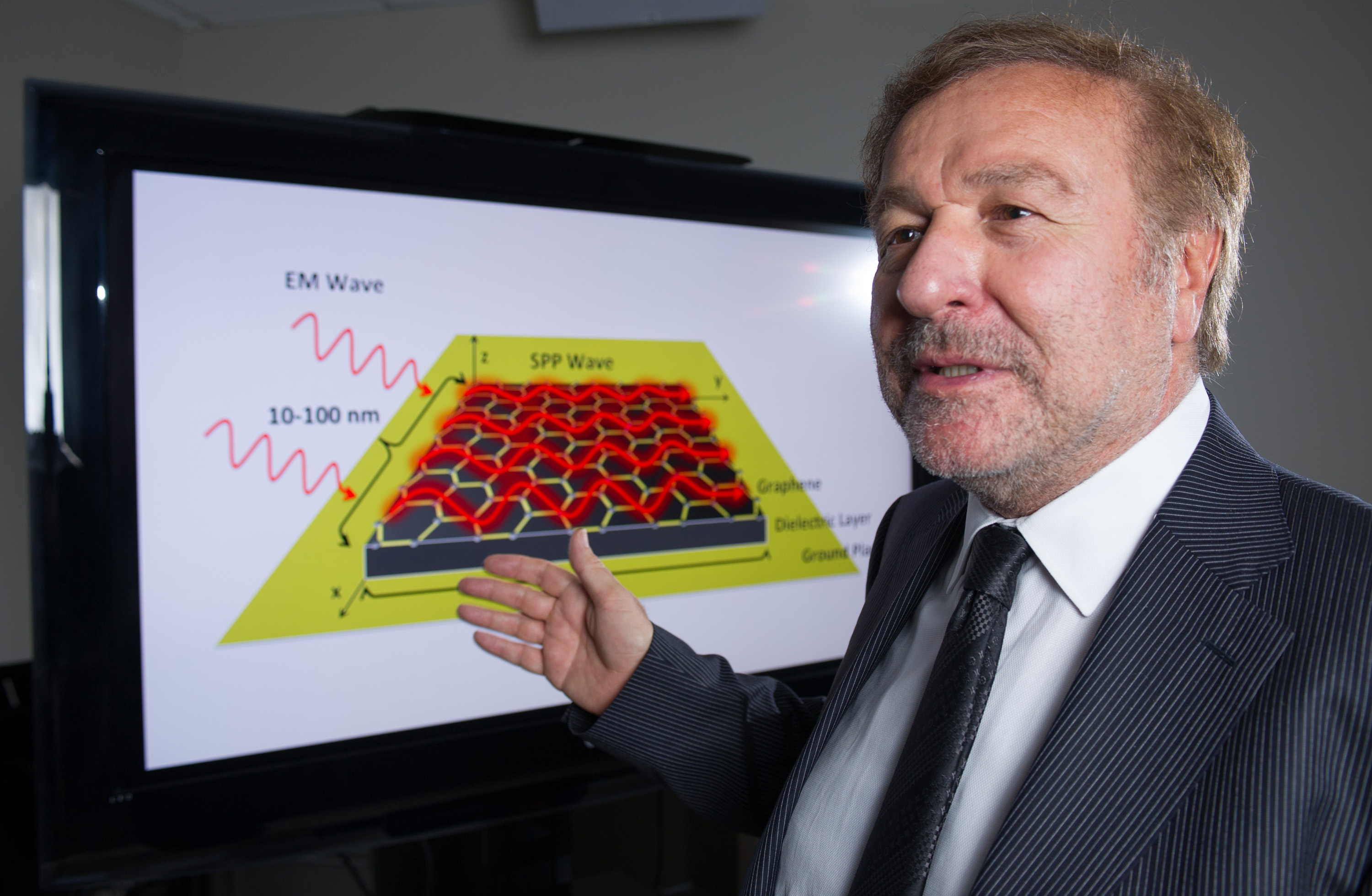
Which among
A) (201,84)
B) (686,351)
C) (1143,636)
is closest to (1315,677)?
(1143,636)

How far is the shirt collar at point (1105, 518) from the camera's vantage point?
0.74 m

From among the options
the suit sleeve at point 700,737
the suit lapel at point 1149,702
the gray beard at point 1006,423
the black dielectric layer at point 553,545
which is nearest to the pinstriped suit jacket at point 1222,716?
the suit lapel at point 1149,702

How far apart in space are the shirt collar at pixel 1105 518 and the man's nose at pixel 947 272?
0.66ft

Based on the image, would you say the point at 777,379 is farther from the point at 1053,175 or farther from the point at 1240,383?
the point at 1240,383

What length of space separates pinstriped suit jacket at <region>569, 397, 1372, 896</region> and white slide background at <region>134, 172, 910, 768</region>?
78 centimetres

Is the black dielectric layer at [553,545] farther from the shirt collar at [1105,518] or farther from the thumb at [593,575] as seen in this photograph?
the shirt collar at [1105,518]

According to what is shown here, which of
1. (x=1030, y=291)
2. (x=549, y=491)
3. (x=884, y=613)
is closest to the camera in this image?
(x=1030, y=291)

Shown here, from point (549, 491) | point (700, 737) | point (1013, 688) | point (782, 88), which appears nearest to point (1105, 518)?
point (1013, 688)

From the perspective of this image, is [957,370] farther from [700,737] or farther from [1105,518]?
[700,737]

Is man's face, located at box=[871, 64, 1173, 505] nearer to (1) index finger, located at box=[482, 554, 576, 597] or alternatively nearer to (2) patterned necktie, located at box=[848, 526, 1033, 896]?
(2) patterned necktie, located at box=[848, 526, 1033, 896]

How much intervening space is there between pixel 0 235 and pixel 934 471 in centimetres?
239

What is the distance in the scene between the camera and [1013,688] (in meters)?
0.73

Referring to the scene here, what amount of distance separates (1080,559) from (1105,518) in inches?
1.8

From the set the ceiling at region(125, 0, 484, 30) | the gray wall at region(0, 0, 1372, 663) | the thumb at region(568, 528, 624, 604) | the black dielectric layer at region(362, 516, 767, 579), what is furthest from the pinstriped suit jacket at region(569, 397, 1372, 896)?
the ceiling at region(125, 0, 484, 30)
